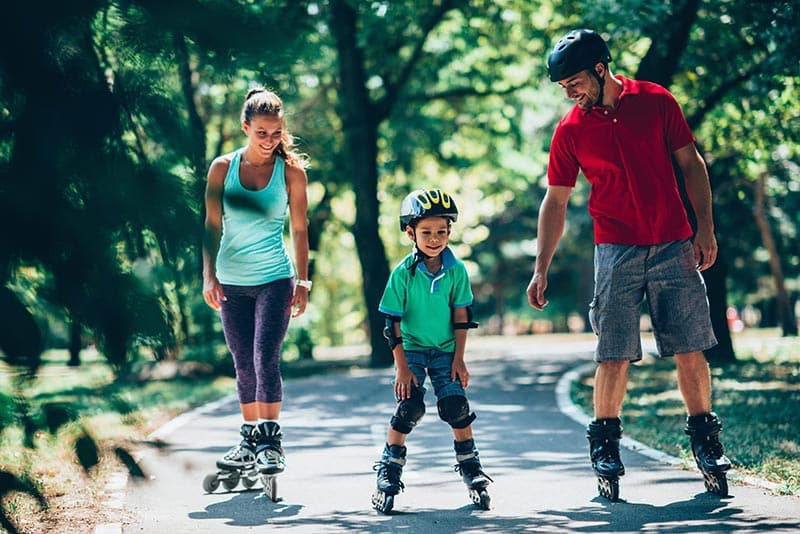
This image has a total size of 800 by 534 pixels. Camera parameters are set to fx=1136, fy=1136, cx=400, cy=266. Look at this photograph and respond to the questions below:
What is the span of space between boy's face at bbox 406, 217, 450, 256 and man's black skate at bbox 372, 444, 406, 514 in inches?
36.9

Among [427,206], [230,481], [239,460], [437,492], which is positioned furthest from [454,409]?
[230,481]

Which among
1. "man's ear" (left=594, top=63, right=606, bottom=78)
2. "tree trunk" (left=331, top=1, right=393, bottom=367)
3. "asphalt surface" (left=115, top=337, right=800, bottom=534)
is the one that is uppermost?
"tree trunk" (left=331, top=1, right=393, bottom=367)

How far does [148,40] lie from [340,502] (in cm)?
393

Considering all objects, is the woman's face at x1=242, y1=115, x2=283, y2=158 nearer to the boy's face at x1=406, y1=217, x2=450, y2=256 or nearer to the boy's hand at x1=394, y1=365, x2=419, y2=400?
the boy's face at x1=406, y1=217, x2=450, y2=256

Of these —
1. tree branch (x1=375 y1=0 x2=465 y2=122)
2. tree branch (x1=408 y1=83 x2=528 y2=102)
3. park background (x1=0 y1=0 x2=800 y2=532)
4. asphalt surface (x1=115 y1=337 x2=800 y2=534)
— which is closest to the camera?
park background (x1=0 y1=0 x2=800 y2=532)

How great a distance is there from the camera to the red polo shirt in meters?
5.23

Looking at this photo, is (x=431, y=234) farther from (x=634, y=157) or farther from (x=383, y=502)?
(x=383, y=502)

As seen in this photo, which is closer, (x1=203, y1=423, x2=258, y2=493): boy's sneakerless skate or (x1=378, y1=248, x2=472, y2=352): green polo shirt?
(x1=378, y1=248, x2=472, y2=352): green polo shirt

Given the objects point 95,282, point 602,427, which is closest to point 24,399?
point 95,282

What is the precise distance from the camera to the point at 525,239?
170ft

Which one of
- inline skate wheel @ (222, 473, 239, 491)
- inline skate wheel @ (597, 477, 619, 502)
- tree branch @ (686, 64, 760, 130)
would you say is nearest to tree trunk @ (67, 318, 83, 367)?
inline skate wheel @ (597, 477, 619, 502)

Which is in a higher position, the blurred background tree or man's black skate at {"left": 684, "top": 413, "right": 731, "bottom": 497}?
the blurred background tree

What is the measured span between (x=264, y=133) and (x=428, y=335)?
1303 mm

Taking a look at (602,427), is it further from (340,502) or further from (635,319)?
(340,502)
